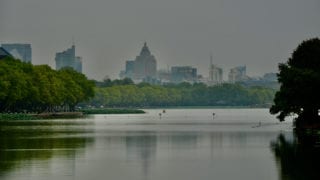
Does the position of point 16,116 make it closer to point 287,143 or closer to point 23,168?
point 287,143

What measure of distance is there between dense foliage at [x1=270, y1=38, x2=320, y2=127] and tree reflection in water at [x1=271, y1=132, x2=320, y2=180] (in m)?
14.3

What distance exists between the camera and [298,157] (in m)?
53.4

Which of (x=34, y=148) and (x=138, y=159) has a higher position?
(x=34, y=148)

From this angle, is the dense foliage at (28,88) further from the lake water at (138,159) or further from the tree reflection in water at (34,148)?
the lake water at (138,159)

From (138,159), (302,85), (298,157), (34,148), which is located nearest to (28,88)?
(302,85)

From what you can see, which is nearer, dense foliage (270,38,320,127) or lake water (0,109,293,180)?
lake water (0,109,293,180)

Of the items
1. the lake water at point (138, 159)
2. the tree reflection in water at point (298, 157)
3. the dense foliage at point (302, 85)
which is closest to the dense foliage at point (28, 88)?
the dense foliage at point (302, 85)

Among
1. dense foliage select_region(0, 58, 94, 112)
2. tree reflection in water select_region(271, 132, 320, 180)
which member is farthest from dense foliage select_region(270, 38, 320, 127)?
dense foliage select_region(0, 58, 94, 112)

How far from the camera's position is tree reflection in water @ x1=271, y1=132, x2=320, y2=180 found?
42797 mm

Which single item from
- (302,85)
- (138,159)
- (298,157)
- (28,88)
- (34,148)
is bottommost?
(138,159)

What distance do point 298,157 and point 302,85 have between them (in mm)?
37945

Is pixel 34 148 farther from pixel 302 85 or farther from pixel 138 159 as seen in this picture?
pixel 302 85

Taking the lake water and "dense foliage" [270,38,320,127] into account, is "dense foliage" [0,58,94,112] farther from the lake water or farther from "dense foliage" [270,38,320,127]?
the lake water

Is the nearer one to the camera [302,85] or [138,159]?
[138,159]
